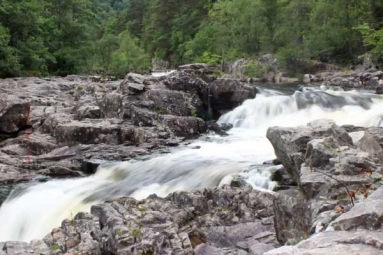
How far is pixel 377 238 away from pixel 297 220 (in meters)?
3.57

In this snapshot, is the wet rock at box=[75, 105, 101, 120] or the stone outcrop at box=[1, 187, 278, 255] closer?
the stone outcrop at box=[1, 187, 278, 255]

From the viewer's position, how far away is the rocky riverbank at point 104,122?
16.3m

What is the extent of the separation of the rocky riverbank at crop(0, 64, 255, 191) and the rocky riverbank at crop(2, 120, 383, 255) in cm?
591

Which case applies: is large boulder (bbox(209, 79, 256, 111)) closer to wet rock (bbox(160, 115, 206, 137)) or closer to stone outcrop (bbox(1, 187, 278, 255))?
wet rock (bbox(160, 115, 206, 137))

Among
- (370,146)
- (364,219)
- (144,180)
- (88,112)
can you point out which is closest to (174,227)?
(370,146)

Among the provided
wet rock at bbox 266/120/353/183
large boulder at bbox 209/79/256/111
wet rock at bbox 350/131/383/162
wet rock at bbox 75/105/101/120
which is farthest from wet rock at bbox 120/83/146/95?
wet rock at bbox 350/131/383/162

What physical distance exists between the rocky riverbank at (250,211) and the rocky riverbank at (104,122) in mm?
5910

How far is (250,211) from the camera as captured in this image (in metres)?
10.0

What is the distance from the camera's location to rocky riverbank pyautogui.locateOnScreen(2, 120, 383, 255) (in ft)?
24.2

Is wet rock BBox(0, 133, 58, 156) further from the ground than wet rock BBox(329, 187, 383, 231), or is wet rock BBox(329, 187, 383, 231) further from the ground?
wet rock BBox(329, 187, 383, 231)

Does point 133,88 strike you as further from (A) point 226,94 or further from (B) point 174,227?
(B) point 174,227

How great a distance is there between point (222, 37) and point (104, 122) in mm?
36030

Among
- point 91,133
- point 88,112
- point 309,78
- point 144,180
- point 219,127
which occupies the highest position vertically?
point 309,78

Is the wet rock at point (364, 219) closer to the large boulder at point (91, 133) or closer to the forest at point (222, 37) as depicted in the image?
the large boulder at point (91, 133)
